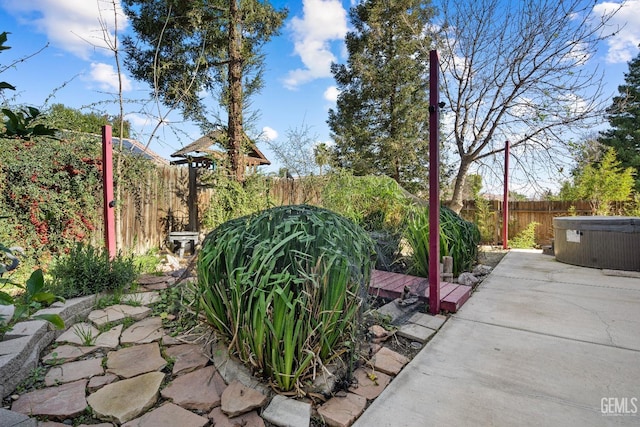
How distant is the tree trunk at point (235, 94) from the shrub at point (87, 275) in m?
3.13

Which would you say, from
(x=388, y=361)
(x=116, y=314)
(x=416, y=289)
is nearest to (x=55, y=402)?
(x=116, y=314)

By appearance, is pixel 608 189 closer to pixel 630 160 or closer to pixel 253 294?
pixel 253 294

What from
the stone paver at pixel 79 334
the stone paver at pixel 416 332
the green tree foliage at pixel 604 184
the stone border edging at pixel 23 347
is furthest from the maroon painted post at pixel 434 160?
the green tree foliage at pixel 604 184

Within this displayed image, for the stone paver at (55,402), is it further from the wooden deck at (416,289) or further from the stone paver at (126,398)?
the wooden deck at (416,289)

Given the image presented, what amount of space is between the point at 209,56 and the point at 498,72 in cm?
584

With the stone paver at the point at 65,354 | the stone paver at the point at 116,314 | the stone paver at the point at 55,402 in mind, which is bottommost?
the stone paver at the point at 55,402

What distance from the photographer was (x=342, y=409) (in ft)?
4.69

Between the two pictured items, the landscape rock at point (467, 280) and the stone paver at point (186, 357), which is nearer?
the stone paver at point (186, 357)

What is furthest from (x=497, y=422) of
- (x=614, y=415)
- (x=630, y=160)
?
(x=630, y=160)

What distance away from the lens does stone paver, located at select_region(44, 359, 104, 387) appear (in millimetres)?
1584

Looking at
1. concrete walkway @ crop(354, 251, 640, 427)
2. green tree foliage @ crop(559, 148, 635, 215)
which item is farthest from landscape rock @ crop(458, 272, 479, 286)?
green tree foliage @ crop(559, 148, 635, 215)

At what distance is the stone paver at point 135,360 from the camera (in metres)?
1.66

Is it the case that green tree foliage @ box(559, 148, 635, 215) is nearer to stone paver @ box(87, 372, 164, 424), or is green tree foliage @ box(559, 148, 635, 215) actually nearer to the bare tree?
the bare tree

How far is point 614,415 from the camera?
1.39 metres
